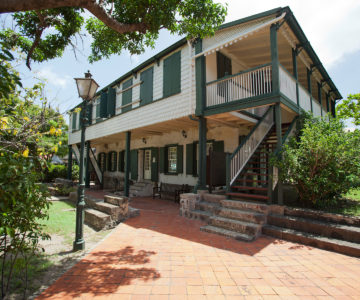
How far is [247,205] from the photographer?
560 centimetres

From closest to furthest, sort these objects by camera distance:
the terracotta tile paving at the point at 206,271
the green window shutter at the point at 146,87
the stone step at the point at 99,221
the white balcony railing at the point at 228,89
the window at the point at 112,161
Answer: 1. the terracotta tile paving at the point at 206,271
2. the stone step at the point at 99,221
3. the white balcony railing at the point at 228,89
4. the green window shutter at the point at 146,87
5. the window at the point at 112,161

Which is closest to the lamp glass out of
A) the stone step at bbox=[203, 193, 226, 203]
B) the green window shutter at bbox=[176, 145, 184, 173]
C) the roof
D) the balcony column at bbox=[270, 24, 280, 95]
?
the stone step at bbox=[203, 193, 226, 203]

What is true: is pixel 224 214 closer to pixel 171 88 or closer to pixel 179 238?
pixel 179 238

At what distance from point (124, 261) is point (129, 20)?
209 inches

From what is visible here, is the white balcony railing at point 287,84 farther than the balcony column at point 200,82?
No

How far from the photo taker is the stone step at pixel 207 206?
6224mm

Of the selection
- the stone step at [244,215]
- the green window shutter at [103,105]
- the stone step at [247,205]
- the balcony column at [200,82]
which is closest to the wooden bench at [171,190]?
the stone step at [247,205]

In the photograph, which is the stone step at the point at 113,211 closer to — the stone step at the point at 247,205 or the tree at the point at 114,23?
the stone step at the point at 247,205

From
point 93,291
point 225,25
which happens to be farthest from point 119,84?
point 93,291

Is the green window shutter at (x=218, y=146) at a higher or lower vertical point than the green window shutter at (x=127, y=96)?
lower

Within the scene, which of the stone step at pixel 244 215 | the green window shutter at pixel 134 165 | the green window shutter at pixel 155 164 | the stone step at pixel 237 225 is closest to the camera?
the stone step at pixel 237 225

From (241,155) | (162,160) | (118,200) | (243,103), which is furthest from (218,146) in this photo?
(118,200)

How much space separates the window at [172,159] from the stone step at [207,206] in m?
4.46

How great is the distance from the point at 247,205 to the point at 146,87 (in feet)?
23.8
